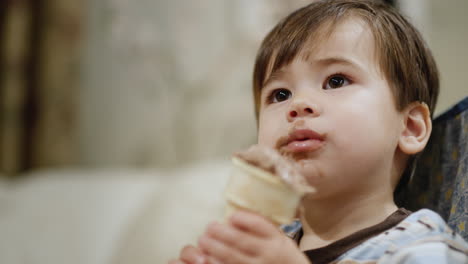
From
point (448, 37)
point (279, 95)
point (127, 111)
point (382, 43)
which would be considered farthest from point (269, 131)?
point (127, 111)

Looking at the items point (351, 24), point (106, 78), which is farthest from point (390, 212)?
point (106, 78)

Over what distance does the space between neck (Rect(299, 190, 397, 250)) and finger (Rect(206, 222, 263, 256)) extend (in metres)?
0.22

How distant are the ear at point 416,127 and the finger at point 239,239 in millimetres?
334

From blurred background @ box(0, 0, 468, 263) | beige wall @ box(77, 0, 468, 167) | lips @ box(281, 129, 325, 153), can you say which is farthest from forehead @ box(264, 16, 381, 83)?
beige wall @ box(77, 0, 468, 167)

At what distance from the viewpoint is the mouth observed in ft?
2.14

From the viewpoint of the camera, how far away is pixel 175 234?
153cm

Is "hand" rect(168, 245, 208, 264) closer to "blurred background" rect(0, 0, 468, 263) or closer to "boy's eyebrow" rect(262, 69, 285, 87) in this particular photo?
"boy's eyebrow" rect(262, 69, 285, 87)

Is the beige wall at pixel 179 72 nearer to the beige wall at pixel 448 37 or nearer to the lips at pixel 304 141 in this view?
the beige wall at pixel 448 37

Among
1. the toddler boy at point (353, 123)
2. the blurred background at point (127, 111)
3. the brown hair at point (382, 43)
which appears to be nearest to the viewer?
the toddler boy at point (353, 123)

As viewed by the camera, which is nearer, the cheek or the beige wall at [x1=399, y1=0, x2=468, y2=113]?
the cheek

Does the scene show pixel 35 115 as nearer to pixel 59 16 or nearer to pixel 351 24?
pixel 59 16

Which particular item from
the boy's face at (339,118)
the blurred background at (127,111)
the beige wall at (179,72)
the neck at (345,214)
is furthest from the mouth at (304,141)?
the beige wall at (179,72)

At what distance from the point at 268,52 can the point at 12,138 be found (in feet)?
6.96

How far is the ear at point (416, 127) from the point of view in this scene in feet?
2.45
